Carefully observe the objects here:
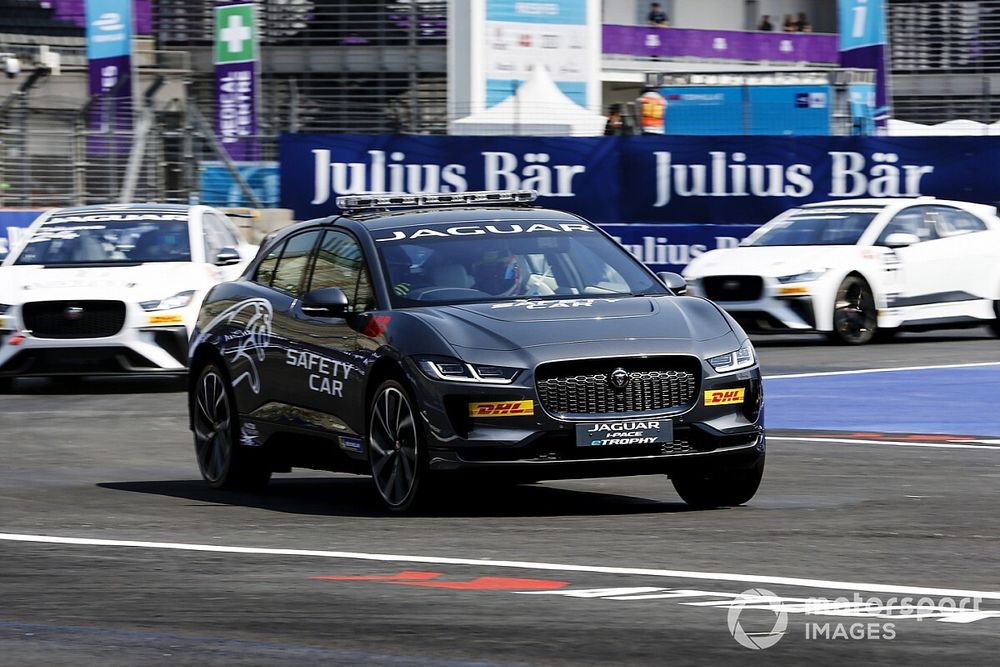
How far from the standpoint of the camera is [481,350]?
892 centimetres

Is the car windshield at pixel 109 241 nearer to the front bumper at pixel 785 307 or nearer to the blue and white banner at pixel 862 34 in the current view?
the front bumper at pixel 785 307

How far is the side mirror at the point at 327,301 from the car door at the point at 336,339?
43 mm

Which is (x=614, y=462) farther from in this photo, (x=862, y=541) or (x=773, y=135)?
(x=773, y=135)

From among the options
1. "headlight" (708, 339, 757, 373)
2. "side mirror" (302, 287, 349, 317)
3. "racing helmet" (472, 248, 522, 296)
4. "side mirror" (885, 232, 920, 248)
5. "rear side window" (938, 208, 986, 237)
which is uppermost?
"racing helmet" (472, 248, 522, 296)

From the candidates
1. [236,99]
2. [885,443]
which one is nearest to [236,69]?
[236,99]

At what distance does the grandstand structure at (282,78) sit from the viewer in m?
27.4

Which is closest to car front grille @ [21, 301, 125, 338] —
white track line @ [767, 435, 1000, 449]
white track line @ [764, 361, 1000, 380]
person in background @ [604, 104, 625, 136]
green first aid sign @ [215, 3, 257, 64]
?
white track line @ [764, 361, 1000, 380]

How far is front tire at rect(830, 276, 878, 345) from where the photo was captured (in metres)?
20.8

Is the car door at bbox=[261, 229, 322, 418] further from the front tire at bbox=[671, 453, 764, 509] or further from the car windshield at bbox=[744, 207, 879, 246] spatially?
the car windshield at bbox=[744, 207, 879, 246]

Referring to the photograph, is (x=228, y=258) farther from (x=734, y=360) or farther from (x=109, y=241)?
(x=734, y=360)

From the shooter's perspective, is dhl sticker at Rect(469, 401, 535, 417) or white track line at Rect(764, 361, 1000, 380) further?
white track line at Rect(764, 361, 1000, 380)

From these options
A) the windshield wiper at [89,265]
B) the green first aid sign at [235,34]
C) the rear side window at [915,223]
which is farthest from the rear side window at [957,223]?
the green first aid sign at [235,34]

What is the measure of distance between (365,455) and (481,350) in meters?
1.02

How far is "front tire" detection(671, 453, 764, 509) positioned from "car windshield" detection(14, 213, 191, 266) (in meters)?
8.87
